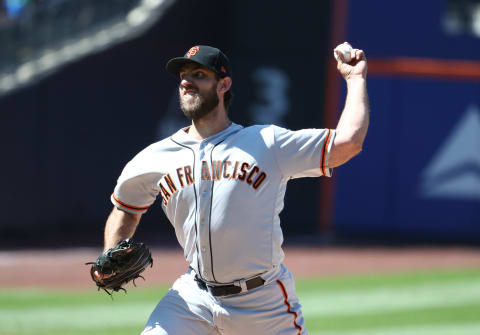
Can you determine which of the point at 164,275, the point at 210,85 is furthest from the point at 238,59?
the point at 210,85

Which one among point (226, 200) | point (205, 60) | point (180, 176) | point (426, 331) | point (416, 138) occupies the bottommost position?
point (426, 331)

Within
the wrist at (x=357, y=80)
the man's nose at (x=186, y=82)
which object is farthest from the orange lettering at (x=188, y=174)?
the wrist at (x=357, y=80)

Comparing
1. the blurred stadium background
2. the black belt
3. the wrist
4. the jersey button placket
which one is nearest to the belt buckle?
the black belt

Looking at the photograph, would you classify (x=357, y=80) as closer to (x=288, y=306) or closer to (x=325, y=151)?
(x=325, y=151)

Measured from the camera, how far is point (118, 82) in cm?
1458

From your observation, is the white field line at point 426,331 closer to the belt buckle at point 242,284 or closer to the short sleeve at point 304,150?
the belt buckle at point 242,284

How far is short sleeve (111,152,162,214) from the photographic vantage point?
4.13 m

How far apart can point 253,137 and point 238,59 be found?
11356mm

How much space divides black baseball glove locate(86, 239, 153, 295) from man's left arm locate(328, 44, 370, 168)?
1.13m

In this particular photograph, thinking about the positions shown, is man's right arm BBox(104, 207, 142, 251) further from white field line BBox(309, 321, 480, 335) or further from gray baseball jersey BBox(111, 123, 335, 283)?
white field line BBox(309, 321, 480, 335)

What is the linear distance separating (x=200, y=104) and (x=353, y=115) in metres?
0.80

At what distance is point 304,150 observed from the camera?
12.7 ft

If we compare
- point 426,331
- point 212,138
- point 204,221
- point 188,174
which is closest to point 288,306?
point 204,221

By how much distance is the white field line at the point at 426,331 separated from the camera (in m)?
7.70
